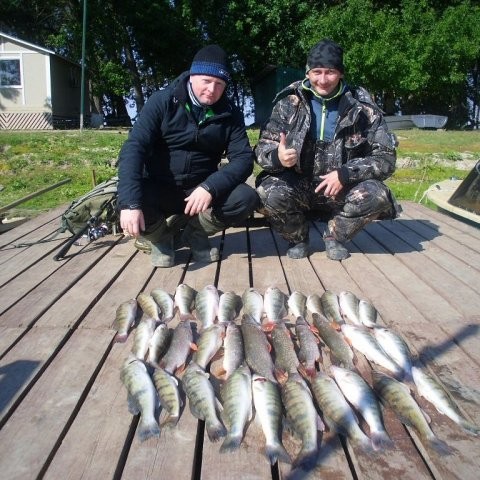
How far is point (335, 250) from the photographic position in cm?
414

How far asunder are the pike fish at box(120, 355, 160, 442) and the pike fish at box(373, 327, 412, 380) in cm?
117

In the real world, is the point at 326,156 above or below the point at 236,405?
above

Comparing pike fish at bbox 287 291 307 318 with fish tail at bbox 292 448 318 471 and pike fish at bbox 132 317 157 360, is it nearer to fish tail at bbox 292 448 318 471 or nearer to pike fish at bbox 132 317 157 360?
pike fish at bbox 132 317 157 360

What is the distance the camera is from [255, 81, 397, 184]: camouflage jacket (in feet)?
12.9

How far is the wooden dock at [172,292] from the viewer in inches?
71.8

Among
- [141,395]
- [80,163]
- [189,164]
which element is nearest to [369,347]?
[141,395]

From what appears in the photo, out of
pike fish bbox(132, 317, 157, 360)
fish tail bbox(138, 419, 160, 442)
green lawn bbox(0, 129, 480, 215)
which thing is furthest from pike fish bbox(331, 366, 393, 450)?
green lawn bbox(0, 129, 480, 215)

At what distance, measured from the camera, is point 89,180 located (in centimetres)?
1064

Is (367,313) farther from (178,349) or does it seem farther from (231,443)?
(231,443)

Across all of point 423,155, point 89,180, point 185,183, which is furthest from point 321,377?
point 423,155

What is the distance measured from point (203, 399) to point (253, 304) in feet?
3.57

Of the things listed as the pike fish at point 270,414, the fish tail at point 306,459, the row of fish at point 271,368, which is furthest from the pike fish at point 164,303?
the fish tail at point 306,459

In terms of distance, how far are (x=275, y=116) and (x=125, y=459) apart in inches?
117

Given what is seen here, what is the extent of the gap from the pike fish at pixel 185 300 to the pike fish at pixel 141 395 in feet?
2.17
